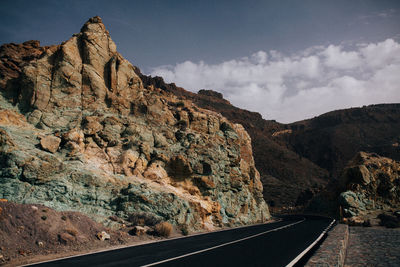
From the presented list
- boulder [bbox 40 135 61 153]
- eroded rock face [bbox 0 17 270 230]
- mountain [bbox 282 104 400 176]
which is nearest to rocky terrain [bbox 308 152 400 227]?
eroded rock face [bbox 0 17 270 230]

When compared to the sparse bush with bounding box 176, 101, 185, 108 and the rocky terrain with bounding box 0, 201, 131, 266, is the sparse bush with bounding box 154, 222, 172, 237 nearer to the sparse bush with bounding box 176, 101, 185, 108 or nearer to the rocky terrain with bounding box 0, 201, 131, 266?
the rocky terrain with bounding box 0, 201, 131, 266

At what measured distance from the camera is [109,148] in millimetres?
21562

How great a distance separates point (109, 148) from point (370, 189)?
119 feet

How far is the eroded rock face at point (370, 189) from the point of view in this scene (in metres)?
33.5

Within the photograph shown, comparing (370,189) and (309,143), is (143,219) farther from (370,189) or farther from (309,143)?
(309,143)

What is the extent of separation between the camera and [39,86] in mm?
21547

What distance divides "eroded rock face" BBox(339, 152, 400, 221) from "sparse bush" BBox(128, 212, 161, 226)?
2804 cm

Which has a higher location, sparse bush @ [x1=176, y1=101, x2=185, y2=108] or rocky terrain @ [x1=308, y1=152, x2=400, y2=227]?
sparse bush @ [x1=176, y1=101, x2=185, y2=108]

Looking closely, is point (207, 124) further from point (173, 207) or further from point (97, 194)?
point (97, 194)

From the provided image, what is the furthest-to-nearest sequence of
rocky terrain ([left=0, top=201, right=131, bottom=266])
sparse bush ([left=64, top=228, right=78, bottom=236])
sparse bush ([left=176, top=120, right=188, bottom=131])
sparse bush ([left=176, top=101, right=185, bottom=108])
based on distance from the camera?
sparse bush ([left=176, top=101, right=185, bottom=108]) < sparse bush ([left=176, top=120, right=188, bottom=131]) < sparse bush ([left=64, top=228, right=78, bottom=236]) < rocky terrain ([left=0, top=201, right=131, bottom=266])

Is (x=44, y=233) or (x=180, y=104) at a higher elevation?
(x=180, y=104)

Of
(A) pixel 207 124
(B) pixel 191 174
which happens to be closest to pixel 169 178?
(B) pixel 191 174

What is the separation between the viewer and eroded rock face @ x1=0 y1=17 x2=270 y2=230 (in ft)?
52.5

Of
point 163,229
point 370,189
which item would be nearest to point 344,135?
point 370,189
